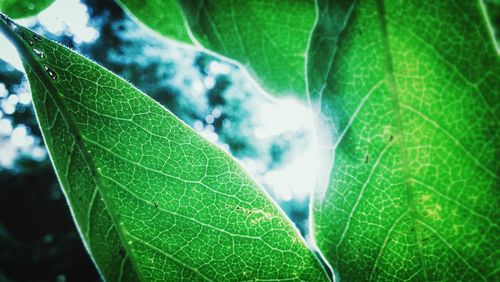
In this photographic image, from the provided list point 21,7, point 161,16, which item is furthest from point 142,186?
point 21,7

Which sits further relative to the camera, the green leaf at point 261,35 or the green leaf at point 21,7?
the green leaf at point 21,7

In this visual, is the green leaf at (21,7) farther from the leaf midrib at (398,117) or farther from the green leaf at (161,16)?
the leaf midrib at (398,117)

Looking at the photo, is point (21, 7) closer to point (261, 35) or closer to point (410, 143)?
point (261, 35)

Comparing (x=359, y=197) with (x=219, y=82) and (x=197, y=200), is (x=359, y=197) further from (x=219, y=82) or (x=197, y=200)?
(x=219, y=82)

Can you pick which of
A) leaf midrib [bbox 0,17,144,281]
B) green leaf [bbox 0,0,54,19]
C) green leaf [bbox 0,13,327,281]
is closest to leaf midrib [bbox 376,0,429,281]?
green leaf [bbox 0,13,327,281]

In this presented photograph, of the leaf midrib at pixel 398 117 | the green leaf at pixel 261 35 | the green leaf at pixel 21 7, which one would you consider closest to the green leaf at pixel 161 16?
the green leaf at pixel 261 35

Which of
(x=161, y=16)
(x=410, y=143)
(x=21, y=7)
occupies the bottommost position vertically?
(x=410, y=143)

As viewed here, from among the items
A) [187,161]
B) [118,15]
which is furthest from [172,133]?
[118,15]

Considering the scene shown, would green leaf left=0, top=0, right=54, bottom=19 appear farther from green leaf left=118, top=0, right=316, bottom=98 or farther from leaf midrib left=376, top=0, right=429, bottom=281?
leaf midrib left=376, top=0, right=429, bottom=281
